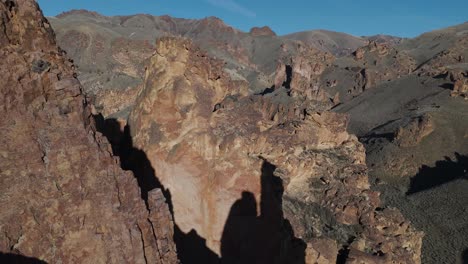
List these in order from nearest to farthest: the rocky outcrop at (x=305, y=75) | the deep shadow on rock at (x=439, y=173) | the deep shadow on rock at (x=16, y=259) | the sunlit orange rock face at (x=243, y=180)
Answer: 1. the deep shadow on rock at (x=16, y=259)
2. the sunlit orange rock face at (x=243, y=180)
3. the deep shadow on rock at (x=439, y=173)
4. the rocky outcrop at (x=305, y=75)

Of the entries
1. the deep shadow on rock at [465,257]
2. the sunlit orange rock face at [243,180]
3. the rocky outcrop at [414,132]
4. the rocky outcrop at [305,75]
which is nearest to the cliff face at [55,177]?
the sunlit orange rock face at [243,180]

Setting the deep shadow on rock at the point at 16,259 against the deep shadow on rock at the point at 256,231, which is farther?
the deep shadow on rock at the point at 256,231

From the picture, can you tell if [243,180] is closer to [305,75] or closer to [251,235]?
[251,235]

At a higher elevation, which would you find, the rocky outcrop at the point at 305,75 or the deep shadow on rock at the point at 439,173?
the rocky outcrop at the point at 305,75

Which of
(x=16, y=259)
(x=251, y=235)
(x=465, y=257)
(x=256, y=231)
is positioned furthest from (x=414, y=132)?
(x=16, y=259)

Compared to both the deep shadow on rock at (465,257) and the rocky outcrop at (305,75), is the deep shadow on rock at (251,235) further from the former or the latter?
the rocky outcrop at (305,75)

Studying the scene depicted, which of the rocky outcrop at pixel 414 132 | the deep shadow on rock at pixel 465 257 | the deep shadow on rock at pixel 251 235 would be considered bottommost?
the deep shadow on rock at pixel 465 257
